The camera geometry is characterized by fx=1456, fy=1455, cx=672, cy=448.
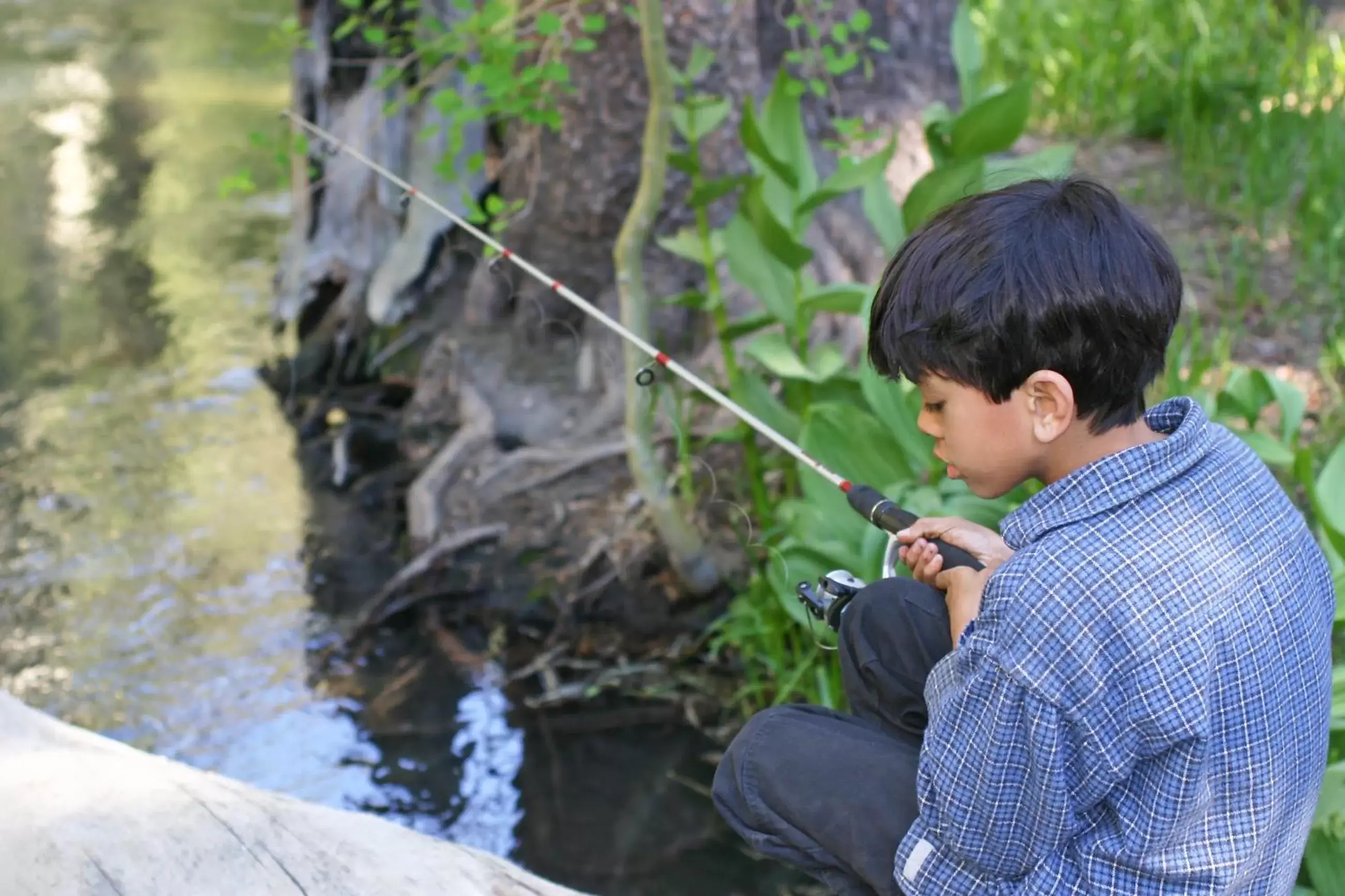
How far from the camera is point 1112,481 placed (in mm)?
1446

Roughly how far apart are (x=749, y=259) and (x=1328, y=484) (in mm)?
1184

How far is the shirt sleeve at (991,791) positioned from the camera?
1391 mm

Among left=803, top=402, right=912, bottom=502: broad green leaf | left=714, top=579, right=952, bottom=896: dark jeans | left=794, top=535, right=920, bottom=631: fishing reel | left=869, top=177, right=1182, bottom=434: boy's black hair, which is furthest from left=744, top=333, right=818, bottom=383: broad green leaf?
left=869, top=177, right=1182, bottom=434: boy's black hair

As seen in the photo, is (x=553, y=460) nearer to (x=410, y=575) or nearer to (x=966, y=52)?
(x=410, y=575)

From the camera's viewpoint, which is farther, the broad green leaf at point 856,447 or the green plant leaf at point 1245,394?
the broad green leaf at point 856,447

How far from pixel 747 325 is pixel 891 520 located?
3.72ft


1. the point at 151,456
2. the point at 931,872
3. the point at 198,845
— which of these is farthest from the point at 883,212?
the point at 151,456

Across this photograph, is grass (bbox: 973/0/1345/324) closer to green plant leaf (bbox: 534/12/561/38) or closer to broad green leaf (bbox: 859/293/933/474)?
broad green leaf (bbox: 859/293/933/474)

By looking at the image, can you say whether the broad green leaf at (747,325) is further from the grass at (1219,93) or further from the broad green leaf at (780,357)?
the grass at (1219,93)

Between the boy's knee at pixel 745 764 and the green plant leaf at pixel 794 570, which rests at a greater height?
the boy's knee at pixel 745 764

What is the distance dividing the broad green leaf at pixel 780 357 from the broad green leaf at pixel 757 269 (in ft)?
0.18

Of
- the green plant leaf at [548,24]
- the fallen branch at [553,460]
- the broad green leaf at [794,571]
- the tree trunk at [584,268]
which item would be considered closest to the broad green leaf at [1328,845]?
the broad green leaf at [794,571]

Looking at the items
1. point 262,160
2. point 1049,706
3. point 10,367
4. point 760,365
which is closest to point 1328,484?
point 1049,706

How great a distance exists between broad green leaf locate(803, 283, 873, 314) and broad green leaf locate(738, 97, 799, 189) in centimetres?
23
